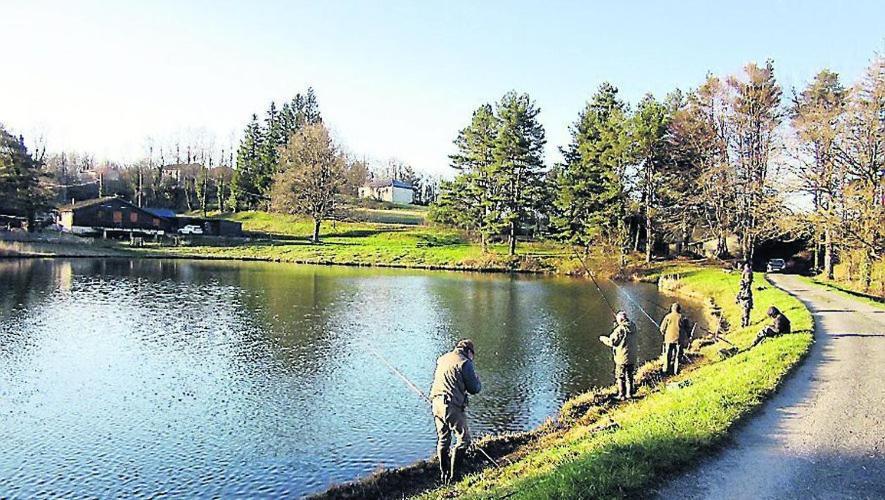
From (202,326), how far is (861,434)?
66.0 feet

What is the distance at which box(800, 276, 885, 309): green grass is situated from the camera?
2589 centimetres

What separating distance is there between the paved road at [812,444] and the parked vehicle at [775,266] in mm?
36768

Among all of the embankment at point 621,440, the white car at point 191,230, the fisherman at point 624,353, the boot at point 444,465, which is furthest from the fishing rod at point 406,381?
the white car at point 191,230

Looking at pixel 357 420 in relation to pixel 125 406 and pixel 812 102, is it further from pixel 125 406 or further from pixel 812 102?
pixel 812 102

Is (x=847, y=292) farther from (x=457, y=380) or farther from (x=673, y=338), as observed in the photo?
(x=457, y=380)

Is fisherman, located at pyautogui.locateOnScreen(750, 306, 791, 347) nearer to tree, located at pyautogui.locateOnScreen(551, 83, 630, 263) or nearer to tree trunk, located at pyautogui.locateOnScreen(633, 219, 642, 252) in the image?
tree, located at pyautogui.locateOnScreen(551, 83, 630, 263)

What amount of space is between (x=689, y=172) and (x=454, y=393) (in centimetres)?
4206

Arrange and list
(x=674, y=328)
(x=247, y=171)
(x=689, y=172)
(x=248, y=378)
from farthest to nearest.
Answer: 1. (x=247, y=171)
2. (x=689, y=172)
3. (x=248, y=378)
4. (x=674, y=328)

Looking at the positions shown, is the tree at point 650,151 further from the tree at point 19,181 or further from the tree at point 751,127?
the tree at point 19,181

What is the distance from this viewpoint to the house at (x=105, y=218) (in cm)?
6919

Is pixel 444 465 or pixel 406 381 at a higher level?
pixel 406 381

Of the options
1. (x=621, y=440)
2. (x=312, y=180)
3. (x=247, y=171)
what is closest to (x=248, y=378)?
(x=621, y=440)

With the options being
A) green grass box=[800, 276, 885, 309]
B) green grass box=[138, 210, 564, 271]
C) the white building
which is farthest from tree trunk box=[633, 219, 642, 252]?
the white building

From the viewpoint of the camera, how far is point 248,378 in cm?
1622
